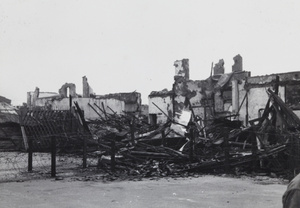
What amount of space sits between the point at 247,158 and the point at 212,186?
2.94m

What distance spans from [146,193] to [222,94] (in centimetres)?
2558

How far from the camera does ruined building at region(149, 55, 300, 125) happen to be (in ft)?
92.4

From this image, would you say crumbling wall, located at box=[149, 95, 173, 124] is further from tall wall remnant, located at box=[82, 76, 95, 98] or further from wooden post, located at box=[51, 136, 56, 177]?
wooden post, located at box=[51, 136, 56, 177]

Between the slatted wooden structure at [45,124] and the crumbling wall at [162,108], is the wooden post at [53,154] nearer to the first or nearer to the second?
the slatted wooden structure at [45,124]

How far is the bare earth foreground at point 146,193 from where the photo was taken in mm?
8805

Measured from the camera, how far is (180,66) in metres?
40.2

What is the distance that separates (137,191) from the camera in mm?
10281

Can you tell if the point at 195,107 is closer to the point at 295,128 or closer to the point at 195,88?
the point at 195,88

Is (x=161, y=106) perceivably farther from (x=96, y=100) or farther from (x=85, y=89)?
(x=85, y=89)

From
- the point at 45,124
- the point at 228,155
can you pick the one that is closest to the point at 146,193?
the point at 228,155

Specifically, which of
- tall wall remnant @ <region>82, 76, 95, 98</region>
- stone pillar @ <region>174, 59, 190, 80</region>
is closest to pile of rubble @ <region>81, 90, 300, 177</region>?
stone pillar @ <region>174, 59, 190, 80</region>

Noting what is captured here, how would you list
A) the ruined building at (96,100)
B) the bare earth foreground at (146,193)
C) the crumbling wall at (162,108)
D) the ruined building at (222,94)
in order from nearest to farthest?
the bare earth foreground at (146,193) → the ruined building at (222,94) → the crumbling wall at (162,108) → the ruined building at (96,100)

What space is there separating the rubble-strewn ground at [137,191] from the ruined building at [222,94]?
511 inches

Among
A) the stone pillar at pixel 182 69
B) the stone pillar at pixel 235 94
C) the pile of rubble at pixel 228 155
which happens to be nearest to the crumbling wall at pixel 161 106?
the stone pillar at pixel 182 69
